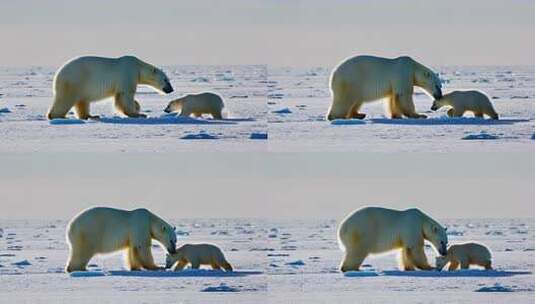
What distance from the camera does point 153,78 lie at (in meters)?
6.23

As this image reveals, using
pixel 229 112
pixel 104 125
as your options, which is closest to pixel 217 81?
pixel 229 112

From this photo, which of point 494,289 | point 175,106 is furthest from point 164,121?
point 494,289

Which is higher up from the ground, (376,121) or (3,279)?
(376,121)

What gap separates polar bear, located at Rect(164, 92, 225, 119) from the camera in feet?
20.3

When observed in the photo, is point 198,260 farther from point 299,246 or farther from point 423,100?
point 423,100

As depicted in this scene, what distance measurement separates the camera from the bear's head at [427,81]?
6.16 metres

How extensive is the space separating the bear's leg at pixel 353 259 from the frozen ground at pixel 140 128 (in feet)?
1.64

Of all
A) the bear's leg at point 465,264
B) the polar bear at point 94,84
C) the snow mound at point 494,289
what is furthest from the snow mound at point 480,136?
the polar bear at point 94,84

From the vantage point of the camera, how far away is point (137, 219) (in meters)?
5.88

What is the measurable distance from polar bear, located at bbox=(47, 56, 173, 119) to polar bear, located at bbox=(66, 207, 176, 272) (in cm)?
40

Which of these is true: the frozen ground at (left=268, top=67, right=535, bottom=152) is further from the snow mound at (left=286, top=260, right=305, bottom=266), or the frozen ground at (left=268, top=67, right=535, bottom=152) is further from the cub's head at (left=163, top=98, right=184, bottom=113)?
the snow mound at (left=286, top=260, right=305, bottom=266)

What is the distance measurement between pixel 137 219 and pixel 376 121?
0.96 m

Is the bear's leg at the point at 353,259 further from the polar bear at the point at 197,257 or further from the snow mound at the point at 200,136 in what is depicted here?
the snow mound at the point at 200,136

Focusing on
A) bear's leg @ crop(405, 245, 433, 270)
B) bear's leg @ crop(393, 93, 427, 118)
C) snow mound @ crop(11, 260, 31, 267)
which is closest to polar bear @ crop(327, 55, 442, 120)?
bear's leg @ crop(393, 93, 427, 118)
